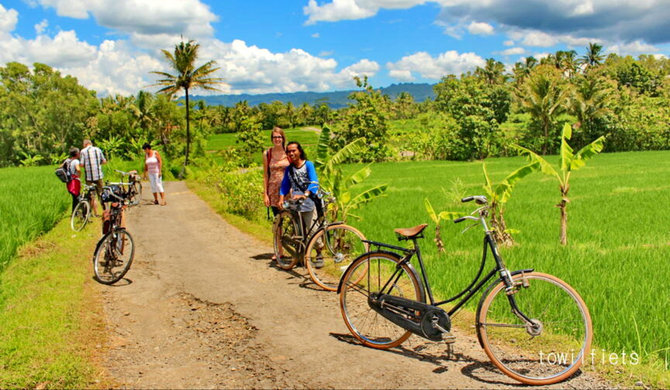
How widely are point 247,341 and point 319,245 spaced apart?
77.9 inches

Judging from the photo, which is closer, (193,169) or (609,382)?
(609,382)

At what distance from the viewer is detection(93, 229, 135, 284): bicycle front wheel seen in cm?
640

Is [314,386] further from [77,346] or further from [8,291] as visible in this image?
[8,291]

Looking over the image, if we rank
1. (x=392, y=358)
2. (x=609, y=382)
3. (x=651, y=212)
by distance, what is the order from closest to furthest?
(x=609, y=382) → (x=392, y=358) → (x=651, y=212)

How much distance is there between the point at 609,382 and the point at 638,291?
8.02 feet

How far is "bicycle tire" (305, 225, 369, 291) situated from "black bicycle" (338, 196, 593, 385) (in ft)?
4.25

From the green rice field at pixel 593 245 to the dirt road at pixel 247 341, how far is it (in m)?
1.30

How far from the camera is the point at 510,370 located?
3.43 m

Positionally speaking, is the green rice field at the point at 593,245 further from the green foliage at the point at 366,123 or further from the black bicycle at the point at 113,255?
the green foliage at the point at 366,123

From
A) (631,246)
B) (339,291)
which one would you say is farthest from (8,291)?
(631,246)

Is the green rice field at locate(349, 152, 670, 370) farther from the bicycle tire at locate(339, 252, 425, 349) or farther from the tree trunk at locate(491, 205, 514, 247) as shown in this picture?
the bicycle tire at locate(339, 252, 425, 349)

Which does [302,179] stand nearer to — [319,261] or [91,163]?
[319,261]

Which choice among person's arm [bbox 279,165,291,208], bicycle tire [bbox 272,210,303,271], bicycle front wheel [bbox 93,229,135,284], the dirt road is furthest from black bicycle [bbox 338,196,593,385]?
bicycle front wheel [bbox 93,229,135,284]

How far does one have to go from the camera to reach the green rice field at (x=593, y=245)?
4.36 metres
